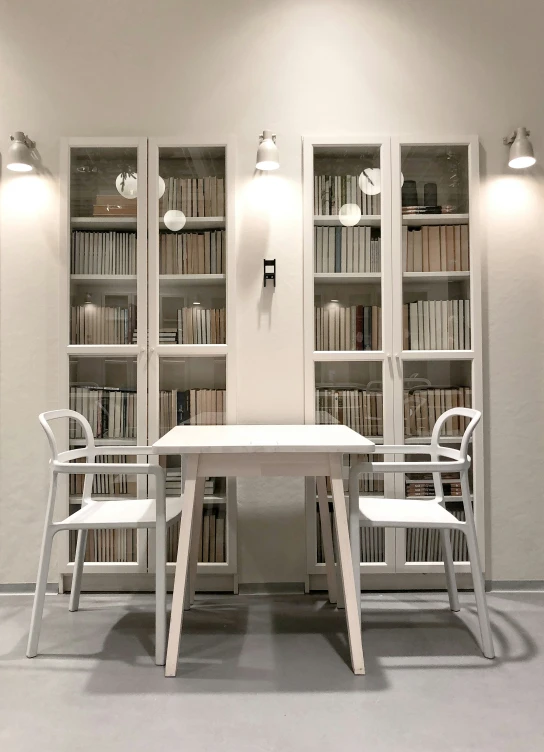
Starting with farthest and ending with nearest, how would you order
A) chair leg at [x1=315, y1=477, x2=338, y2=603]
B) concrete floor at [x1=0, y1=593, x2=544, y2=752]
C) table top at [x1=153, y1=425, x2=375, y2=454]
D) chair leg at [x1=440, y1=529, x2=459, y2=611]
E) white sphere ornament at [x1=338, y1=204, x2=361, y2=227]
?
white sphere ornament at [x1=338, y1=204, x2=361, y2=227] < chair leg at [x1=315, y1=477, x2=338, y2=603] < chair leg at [x1=440, y1=529, x2=459, y2=611] < table top at [x1=153, y1=425, x2=375, y2=454] < concrete floor at [x1=0, y1=593, x2=544, y2=752]

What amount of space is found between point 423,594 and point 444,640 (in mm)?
544

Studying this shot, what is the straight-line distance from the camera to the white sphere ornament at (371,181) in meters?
2.95

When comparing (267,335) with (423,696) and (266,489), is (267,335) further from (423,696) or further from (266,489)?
(423,696)

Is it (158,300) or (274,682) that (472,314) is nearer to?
(158,300)

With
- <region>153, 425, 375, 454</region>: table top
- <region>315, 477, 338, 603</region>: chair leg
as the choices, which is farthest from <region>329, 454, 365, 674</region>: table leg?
<region>315, 477, 338, 603</region>: chair leg

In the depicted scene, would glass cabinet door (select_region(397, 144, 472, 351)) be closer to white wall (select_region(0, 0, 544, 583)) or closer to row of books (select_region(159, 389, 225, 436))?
white wall (select_region(0, 0, 544, 583))

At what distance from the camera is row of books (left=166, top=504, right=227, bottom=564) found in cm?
287

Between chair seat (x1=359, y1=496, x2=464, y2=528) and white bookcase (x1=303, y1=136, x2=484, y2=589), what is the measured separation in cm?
40

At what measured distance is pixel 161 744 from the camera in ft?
5.47

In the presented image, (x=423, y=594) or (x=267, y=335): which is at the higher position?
(x=267, y=335)

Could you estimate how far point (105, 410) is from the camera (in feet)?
9.66

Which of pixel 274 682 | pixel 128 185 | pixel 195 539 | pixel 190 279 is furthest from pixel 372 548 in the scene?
pixel 128 185

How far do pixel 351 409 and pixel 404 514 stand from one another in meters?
0.77

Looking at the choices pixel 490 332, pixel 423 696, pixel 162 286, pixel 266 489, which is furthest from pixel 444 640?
pixel 162 286
